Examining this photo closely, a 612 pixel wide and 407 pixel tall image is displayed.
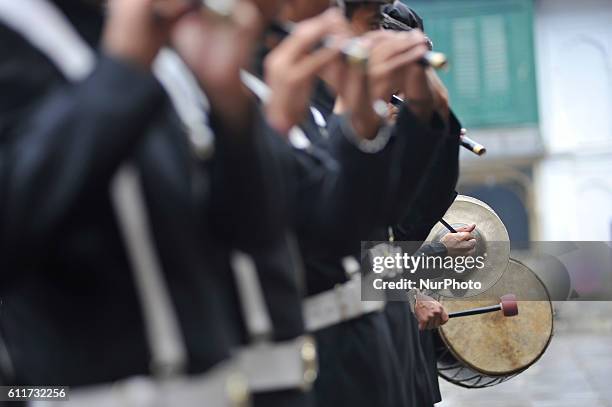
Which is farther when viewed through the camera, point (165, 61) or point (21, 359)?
point (165, 61)

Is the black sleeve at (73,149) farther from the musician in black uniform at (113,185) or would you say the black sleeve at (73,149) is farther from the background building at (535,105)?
the background building at (535,105)

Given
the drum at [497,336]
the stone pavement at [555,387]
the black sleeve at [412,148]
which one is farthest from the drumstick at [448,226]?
the stone pavement at [555,387]

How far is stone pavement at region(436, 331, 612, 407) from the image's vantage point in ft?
27.0

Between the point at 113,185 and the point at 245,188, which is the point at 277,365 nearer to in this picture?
the point at 245,188

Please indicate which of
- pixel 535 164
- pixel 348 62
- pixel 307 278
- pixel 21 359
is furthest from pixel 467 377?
pixel 535 164

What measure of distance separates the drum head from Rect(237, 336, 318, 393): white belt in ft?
8.10

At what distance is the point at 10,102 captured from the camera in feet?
5.36

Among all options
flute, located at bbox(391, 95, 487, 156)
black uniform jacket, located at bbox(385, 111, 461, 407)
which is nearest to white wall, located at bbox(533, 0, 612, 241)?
black uniform jacket, located at bbox(385, 111, 461, 407)

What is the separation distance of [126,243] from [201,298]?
0.14 metres

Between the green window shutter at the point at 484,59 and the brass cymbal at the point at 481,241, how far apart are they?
13832 millimetres

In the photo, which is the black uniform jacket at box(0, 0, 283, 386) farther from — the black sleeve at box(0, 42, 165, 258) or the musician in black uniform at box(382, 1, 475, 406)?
the musician in black uniform at box(382, 1, 475, 406)

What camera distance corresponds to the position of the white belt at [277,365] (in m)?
1.97

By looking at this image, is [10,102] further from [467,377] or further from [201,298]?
[467,377]

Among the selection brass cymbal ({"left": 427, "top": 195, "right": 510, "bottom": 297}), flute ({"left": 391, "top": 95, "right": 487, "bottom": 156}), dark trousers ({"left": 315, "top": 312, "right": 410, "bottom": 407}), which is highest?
flute ({"left": 391, "top": 95, "right": 487, "bottom": 156})
